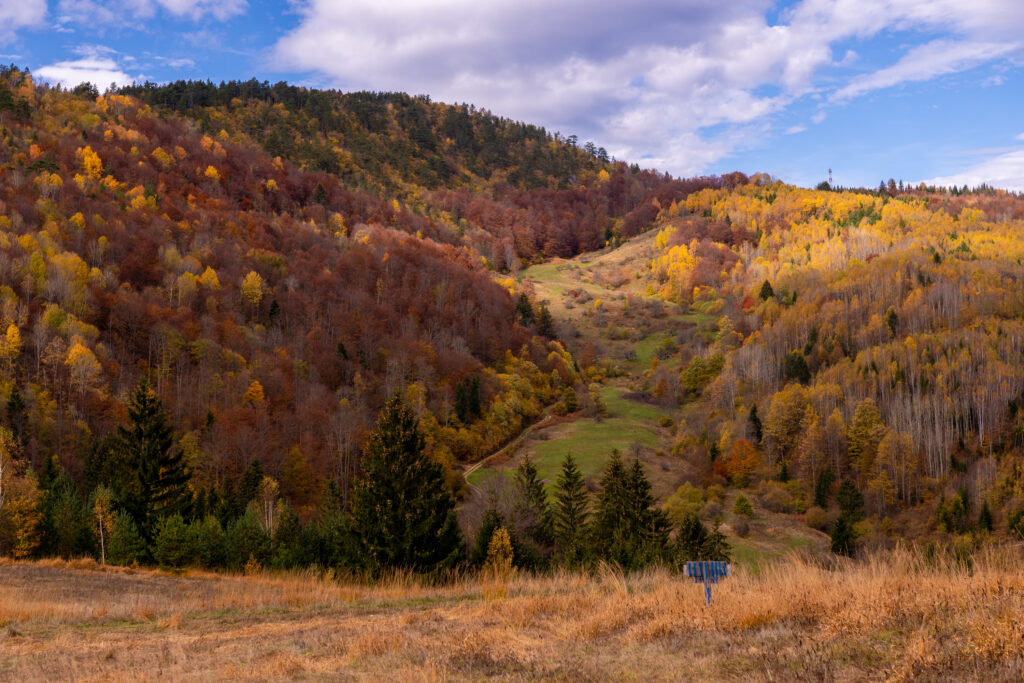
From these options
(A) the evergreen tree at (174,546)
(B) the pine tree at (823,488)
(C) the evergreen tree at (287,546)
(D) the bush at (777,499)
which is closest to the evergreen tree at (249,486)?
(C) the evergreen tree at (287,546)

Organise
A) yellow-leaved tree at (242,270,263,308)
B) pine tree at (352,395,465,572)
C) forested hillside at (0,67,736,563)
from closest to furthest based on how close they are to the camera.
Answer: pine tree at (352,395,465,572)
forested hillside at (0,67,736,563)
yellow-leaved tree at (242,270,263,308)

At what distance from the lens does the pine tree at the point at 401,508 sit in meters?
24.2

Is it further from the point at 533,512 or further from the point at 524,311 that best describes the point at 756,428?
the point at 533,512

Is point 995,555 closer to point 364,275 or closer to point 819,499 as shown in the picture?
point 819,499

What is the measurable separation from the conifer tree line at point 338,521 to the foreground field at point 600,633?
625 centimetres

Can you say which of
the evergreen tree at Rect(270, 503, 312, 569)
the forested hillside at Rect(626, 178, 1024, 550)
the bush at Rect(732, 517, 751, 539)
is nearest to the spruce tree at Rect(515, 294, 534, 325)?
the forested hillside at Rect(626, 178, 1024, 550)

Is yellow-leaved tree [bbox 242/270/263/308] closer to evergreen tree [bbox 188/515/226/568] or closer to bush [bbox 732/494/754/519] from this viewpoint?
bush [bbox 732/494/754/519]

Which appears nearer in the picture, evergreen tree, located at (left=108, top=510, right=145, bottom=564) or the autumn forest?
evergreen tree, located at (left=108, top=510, right=145, bottom=564)

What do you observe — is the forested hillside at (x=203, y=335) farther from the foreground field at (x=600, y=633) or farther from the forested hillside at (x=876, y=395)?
the forested hillside at (x=876, y=395)

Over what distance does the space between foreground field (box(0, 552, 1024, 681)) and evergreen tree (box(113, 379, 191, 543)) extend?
3047cm

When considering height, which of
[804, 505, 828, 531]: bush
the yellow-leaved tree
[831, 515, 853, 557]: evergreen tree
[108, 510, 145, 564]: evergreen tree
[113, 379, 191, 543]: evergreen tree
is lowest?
[804, 505, 828, 531]: bush

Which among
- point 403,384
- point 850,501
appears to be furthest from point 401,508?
point 403,384

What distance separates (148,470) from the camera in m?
40.4

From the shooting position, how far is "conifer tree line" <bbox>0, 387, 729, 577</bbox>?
2470 centimetres
